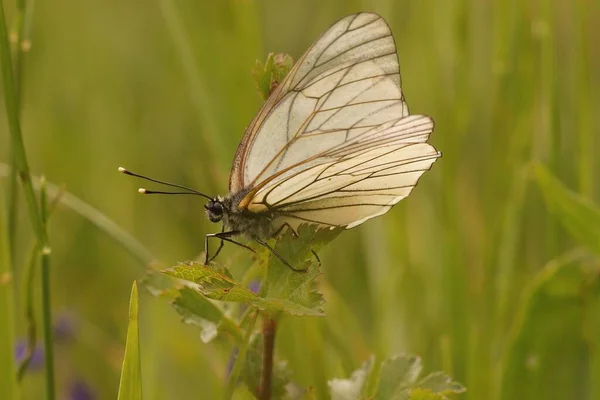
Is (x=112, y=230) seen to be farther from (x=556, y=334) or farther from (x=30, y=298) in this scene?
(x=556, y=334)

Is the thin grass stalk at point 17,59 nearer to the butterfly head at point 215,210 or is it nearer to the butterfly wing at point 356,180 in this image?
the butterfly head at point 215,210

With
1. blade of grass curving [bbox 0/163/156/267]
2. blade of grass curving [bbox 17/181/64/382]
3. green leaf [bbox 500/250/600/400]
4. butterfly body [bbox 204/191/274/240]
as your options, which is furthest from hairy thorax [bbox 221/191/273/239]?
green leaf [bbox 500/250/600/400]

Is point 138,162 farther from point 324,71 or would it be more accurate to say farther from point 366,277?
point 324,71

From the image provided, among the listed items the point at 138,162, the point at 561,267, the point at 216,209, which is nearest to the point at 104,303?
the point at 138,162

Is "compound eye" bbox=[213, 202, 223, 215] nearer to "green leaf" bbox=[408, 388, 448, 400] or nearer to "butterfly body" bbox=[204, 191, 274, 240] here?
"butterfly body" bbox=[204, 191, 274, 240]

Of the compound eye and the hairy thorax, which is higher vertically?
the compound eye

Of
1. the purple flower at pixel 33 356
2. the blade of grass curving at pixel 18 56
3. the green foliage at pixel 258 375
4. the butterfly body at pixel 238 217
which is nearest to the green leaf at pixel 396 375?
the green foliage at pixel 258 375

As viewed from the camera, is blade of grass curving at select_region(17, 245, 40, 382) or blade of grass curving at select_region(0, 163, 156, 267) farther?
blade of grass curving at select_region(0, 163, 156, 267)
